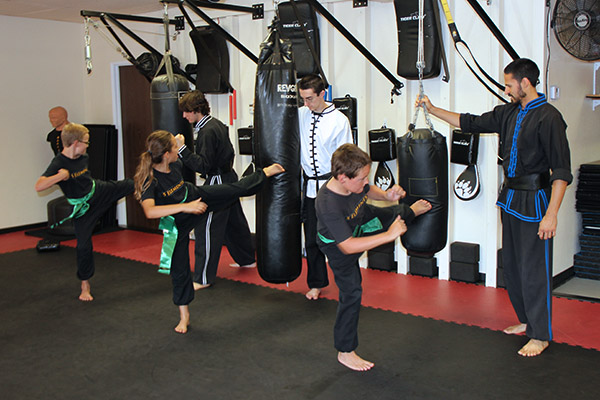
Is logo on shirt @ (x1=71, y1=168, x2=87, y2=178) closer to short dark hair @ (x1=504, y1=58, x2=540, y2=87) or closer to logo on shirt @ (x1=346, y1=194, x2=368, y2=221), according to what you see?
logo on shirt @ (x1=346, y1=194, x2=368, y2=221)

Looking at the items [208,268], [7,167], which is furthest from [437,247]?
[7,167]

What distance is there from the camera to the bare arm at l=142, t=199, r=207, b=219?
11.2 feet

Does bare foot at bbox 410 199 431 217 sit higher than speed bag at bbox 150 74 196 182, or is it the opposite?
speed bag at bbox 150 74 196 182

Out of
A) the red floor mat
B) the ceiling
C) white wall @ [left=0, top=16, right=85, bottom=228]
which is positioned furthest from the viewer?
white wall @ [left=0, top=16, right=85, bottom=228]

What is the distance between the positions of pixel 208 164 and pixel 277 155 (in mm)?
1050

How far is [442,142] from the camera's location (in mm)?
3609

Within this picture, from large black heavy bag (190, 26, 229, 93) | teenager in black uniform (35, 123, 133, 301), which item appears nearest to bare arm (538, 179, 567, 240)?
teenager in black uniform (35, 123, 133, 301)

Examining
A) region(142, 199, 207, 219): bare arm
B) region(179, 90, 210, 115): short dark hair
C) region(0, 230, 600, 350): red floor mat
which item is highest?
region(179, 90, 210, 115): short dark hair

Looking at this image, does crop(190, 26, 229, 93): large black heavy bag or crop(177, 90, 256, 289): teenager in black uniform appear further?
crop(190, 26, 229, 93): large black heavy bag

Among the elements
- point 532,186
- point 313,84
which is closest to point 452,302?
point 532,186

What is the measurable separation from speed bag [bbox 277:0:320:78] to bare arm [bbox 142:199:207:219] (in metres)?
2.19

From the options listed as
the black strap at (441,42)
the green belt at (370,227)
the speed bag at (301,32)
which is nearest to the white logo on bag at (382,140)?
the black strap at (441,42)

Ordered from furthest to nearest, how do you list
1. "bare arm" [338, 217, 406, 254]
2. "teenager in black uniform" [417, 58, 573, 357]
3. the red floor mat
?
the red floor mat < "teenager in black uniform" [417, 58, 573, 357] < "bare arm" [338, 217, 406, 254]

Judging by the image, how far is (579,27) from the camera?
159 inches
